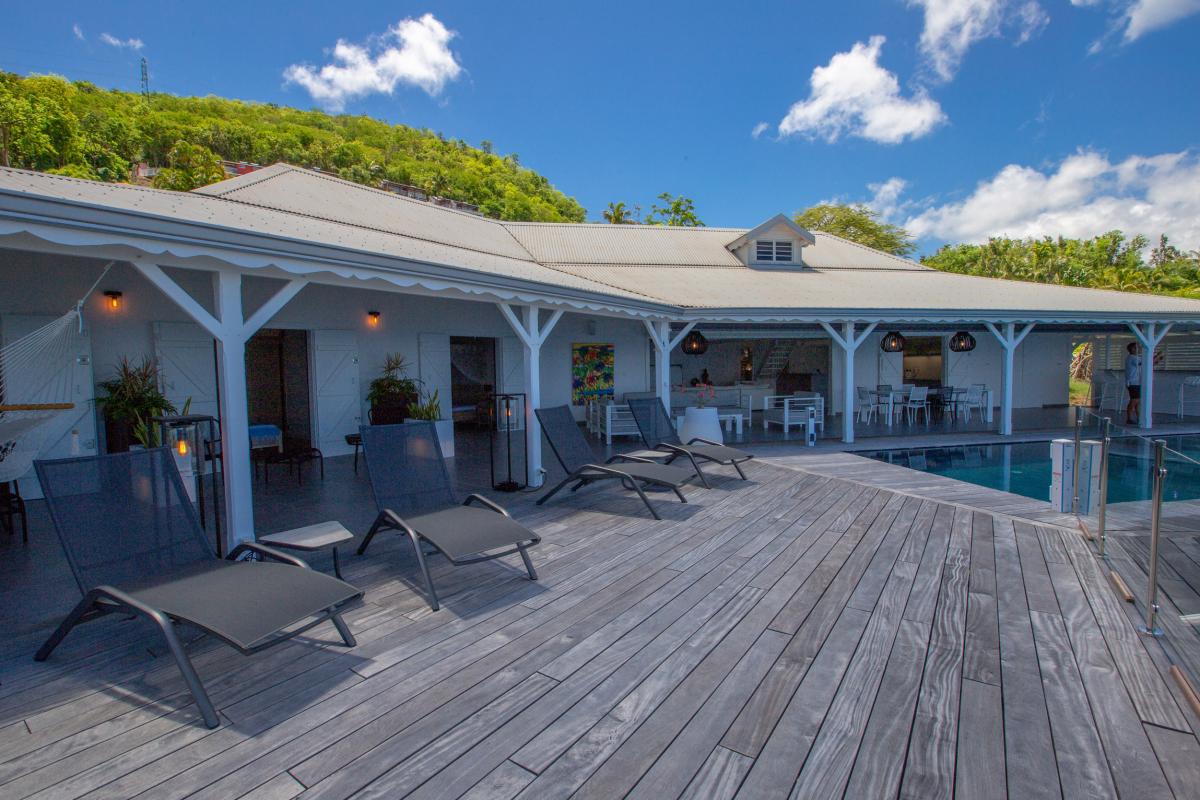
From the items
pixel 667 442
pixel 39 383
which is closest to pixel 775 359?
pixel 667 442

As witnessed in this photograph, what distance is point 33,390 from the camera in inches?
238

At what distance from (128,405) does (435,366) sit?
4.28 metres

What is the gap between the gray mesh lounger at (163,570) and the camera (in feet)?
7.72

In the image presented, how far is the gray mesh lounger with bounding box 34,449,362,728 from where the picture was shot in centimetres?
235

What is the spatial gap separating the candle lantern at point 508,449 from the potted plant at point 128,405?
11.6ft

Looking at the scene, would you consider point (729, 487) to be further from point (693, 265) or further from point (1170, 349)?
point (1170, 349)

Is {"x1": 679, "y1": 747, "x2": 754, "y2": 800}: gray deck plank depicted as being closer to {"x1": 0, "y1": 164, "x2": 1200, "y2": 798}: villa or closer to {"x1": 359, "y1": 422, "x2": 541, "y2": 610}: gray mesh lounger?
{"x1": 0, "y1": 164, "x2": 1200, "y2": 798}: villa

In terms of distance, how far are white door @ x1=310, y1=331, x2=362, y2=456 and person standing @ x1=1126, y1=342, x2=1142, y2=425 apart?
47.6 feet

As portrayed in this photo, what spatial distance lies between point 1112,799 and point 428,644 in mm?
2595

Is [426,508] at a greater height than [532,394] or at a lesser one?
lesser

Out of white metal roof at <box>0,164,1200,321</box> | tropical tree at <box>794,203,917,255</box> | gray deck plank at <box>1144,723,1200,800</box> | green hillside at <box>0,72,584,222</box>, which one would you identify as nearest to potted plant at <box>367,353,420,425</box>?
white metal roof at <box>0,164,1200,321</box>

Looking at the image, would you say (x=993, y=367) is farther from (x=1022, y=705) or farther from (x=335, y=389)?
(x=1022, y=705)

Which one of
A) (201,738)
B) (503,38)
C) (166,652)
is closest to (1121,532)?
(201,738)

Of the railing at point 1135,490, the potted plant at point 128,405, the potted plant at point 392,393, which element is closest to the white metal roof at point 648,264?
the potted plant at point 392,393
